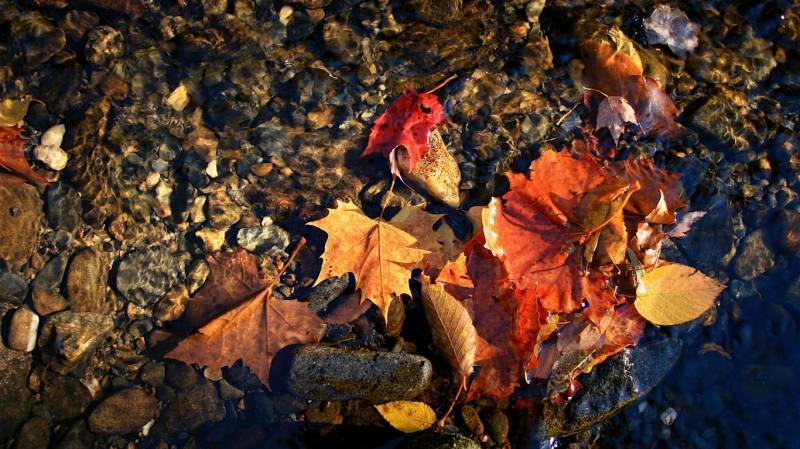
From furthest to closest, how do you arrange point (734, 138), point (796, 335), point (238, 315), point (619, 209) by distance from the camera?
point (734, 138) < point (796, 335) < point (238, 315) < point (619, 209)

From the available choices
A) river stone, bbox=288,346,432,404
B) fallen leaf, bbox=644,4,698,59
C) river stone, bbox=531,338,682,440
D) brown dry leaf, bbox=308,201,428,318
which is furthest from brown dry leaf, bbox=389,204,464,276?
fallen leaf, bbox=644,4,698,59

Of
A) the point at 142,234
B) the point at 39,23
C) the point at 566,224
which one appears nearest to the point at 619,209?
the point at 566,224

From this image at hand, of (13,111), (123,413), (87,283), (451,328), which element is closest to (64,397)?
(123,413)

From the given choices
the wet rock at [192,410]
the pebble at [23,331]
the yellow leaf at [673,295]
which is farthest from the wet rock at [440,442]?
the pebble at [23,331]

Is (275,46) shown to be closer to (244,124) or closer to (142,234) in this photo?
(244,124)

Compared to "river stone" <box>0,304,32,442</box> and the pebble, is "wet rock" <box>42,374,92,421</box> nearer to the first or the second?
"river stone" <box>0,304,32,442</box>

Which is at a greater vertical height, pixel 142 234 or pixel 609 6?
pixel 609 6

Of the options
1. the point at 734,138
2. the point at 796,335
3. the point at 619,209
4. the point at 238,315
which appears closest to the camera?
the point at 619,209
